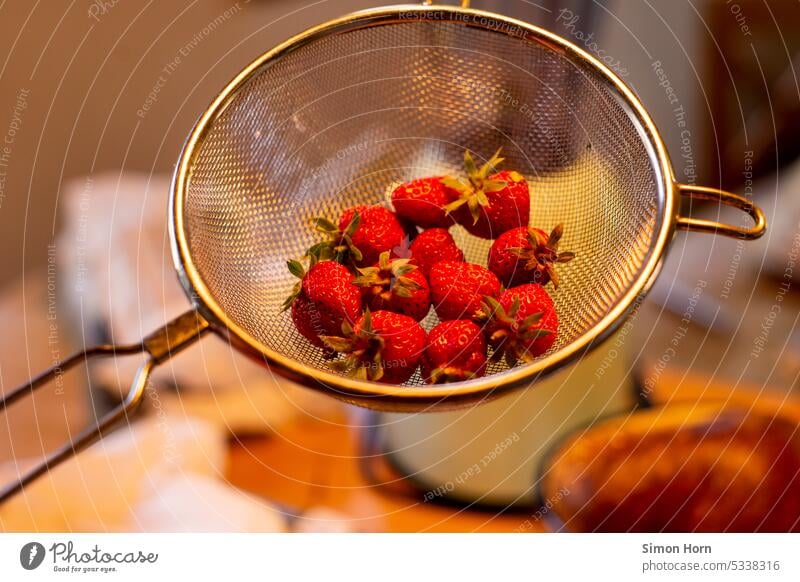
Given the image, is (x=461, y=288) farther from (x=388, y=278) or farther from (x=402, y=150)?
(x=402, y=150)

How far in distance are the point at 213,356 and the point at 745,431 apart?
422 millimetres

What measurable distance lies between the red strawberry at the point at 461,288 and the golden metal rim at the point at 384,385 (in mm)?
61

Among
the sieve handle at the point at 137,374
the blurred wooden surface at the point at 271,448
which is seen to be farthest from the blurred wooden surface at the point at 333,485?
the sieve handle at the point at 137,374

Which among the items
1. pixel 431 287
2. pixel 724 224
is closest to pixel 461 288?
pixel 431 287

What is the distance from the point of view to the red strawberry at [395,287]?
0.45 m

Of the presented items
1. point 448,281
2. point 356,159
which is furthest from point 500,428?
point 356,159

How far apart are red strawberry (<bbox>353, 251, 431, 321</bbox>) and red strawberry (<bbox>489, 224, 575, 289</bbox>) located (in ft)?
0.18

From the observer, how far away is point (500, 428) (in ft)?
1.74

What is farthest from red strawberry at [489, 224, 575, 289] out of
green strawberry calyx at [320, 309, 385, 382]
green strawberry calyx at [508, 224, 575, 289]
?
green strawberry calyx at [320, 309, 385, 382]

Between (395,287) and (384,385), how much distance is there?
74 mm

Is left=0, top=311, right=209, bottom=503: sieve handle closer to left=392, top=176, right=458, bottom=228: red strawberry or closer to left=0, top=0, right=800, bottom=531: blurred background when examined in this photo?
left=0, top=0, right=800, bottom=531: blurred background

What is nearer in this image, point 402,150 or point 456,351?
point 456,351

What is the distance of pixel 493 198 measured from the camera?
0.49 m
